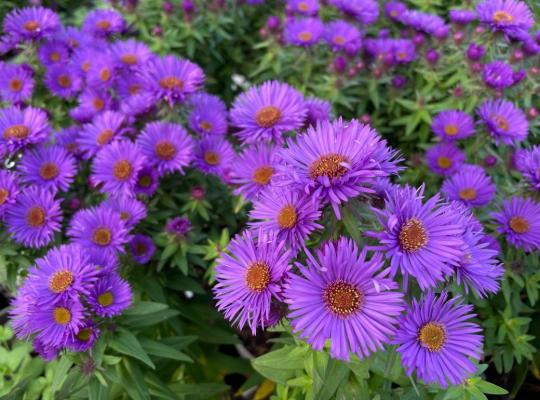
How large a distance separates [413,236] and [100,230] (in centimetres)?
116

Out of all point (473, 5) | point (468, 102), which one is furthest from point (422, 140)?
point (473, 5)

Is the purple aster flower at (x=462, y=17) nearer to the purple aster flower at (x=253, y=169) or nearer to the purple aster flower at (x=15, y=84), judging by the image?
the purple aster flower at (x=253, y=169)

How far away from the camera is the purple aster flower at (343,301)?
1046mm

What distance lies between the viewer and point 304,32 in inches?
103

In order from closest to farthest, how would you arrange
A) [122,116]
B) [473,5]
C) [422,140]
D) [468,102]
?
[122,116]
[468,102]
[422,140]
[473,5]

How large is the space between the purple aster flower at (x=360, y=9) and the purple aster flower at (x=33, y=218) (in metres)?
1.89

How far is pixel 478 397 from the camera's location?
135 cm

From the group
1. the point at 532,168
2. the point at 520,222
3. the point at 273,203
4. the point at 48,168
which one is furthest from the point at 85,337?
the point at 532,168

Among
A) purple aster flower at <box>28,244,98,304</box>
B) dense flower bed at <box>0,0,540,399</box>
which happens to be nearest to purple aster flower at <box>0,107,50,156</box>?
dense flower bed at <box>0,0,540,399</box>

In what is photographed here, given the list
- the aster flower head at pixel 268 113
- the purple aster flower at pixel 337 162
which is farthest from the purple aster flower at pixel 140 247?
the purple aster flower at pixel 337 162

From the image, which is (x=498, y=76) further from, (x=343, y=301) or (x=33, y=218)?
(x=33, y=218)

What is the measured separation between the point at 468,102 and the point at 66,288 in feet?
6.39

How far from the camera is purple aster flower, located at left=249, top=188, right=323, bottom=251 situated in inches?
44.2

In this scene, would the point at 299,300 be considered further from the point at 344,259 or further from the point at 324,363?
the point at 324,363
